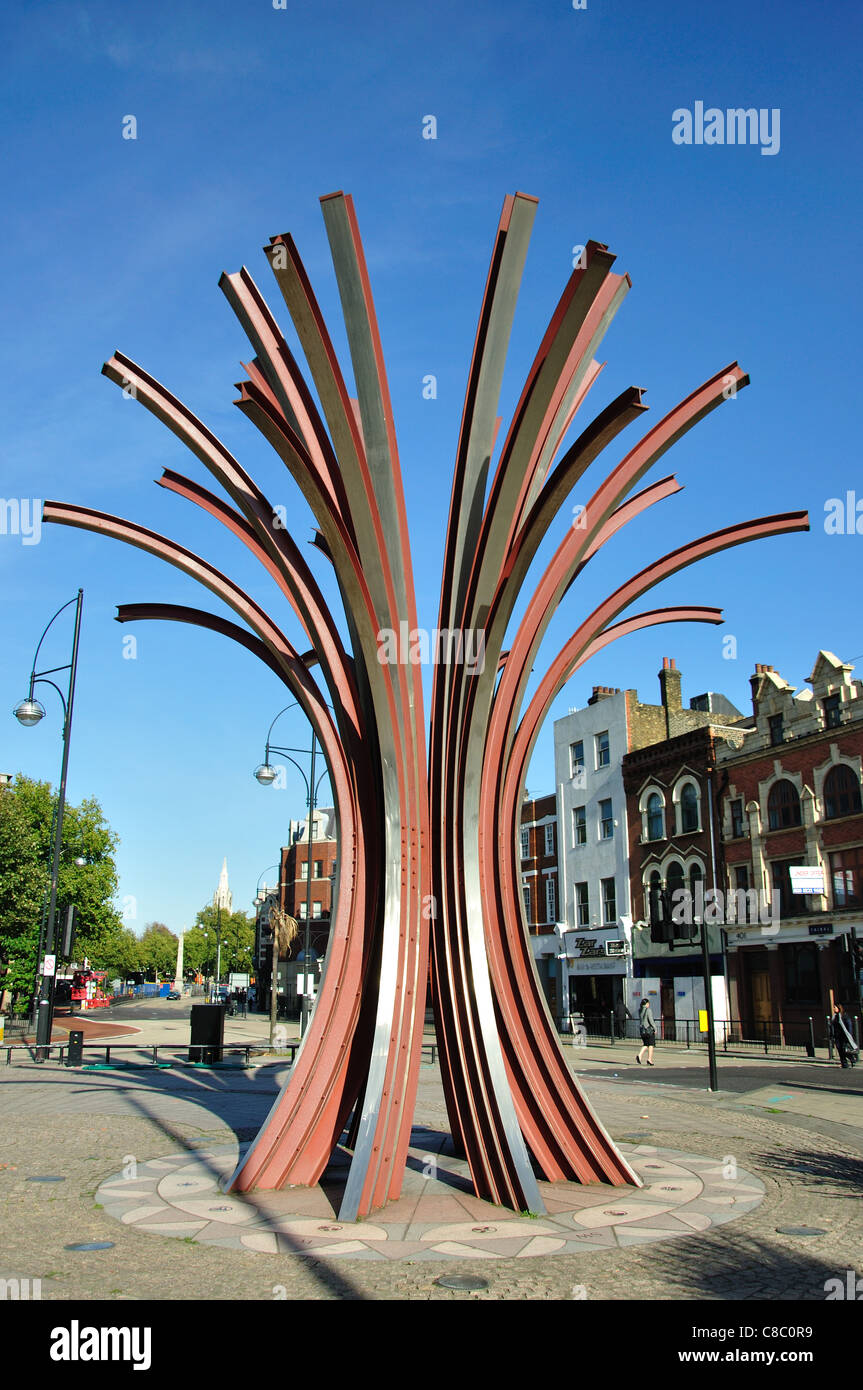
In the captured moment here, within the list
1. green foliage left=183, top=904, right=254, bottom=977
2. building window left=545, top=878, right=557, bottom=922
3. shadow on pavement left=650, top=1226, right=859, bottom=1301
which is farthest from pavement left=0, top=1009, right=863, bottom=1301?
green foliage left=183, top=904, right=254, bottom=977

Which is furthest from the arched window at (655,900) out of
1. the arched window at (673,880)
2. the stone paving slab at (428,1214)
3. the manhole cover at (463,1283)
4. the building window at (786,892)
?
the manhole cover at (463,1283)

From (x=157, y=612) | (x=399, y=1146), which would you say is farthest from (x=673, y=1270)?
(x=157, y=612)

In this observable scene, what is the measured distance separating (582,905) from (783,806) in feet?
42.7

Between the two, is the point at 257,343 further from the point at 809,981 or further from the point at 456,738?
the point at 809,981

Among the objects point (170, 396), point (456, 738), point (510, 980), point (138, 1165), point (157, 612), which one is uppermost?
point (170, 396)

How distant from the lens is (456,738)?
9.74 m

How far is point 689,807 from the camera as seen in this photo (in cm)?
3838

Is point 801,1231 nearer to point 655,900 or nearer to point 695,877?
point 695,877

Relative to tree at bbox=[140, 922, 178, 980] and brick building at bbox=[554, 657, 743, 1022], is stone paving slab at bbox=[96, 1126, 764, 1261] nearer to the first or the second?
brick building at bbox=[554, 657, 743, 1022]

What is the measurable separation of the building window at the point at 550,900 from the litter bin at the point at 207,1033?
26.1 m

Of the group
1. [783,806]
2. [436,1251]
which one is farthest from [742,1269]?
[783,806]

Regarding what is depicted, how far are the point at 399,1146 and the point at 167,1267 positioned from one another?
263cm

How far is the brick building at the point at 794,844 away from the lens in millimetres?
31062

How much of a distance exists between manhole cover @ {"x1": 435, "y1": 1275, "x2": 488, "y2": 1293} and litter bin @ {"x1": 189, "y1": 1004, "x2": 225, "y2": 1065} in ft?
52.2
